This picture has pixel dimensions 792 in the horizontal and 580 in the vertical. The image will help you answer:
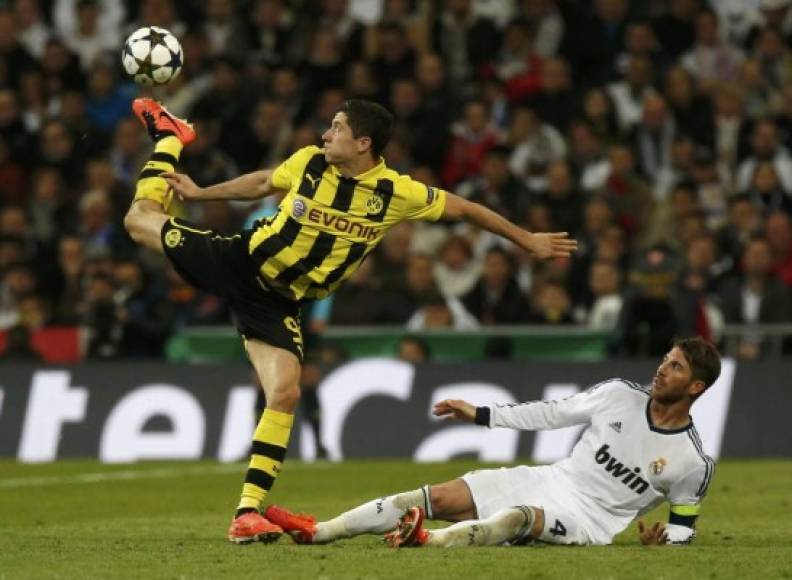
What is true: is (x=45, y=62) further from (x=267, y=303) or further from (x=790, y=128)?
(x=267, y=303)

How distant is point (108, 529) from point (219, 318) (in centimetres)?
679

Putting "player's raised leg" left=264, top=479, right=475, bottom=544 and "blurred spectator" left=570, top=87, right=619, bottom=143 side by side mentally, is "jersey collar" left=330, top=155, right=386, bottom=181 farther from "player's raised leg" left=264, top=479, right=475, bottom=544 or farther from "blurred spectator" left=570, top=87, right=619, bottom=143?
"blurred spectator" left=570, top=87, right=619, bottom=143

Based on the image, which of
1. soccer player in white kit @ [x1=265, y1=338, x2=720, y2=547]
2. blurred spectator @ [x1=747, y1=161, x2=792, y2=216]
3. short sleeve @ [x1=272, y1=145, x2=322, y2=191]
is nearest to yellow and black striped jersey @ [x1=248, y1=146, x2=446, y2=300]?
short sleeve @ [x1=272, y1=145, x2=322, y2=191]

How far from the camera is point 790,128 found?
62.1ft

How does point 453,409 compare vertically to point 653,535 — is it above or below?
above

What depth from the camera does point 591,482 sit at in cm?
942

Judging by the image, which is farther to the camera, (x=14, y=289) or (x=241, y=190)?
(x=14, y=289)

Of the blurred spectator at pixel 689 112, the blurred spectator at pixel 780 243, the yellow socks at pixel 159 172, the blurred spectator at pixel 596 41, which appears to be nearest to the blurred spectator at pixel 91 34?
the blurred spectator at pixel 596 41

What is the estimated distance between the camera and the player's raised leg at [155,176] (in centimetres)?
1048

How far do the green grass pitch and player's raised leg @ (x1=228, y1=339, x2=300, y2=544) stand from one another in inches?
7.5

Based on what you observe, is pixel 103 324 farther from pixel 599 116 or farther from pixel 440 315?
pixel 599 116

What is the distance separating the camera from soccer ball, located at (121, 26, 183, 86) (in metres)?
11.2

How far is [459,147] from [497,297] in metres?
2.42

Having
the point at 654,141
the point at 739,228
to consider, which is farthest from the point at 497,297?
the point at 654,141
